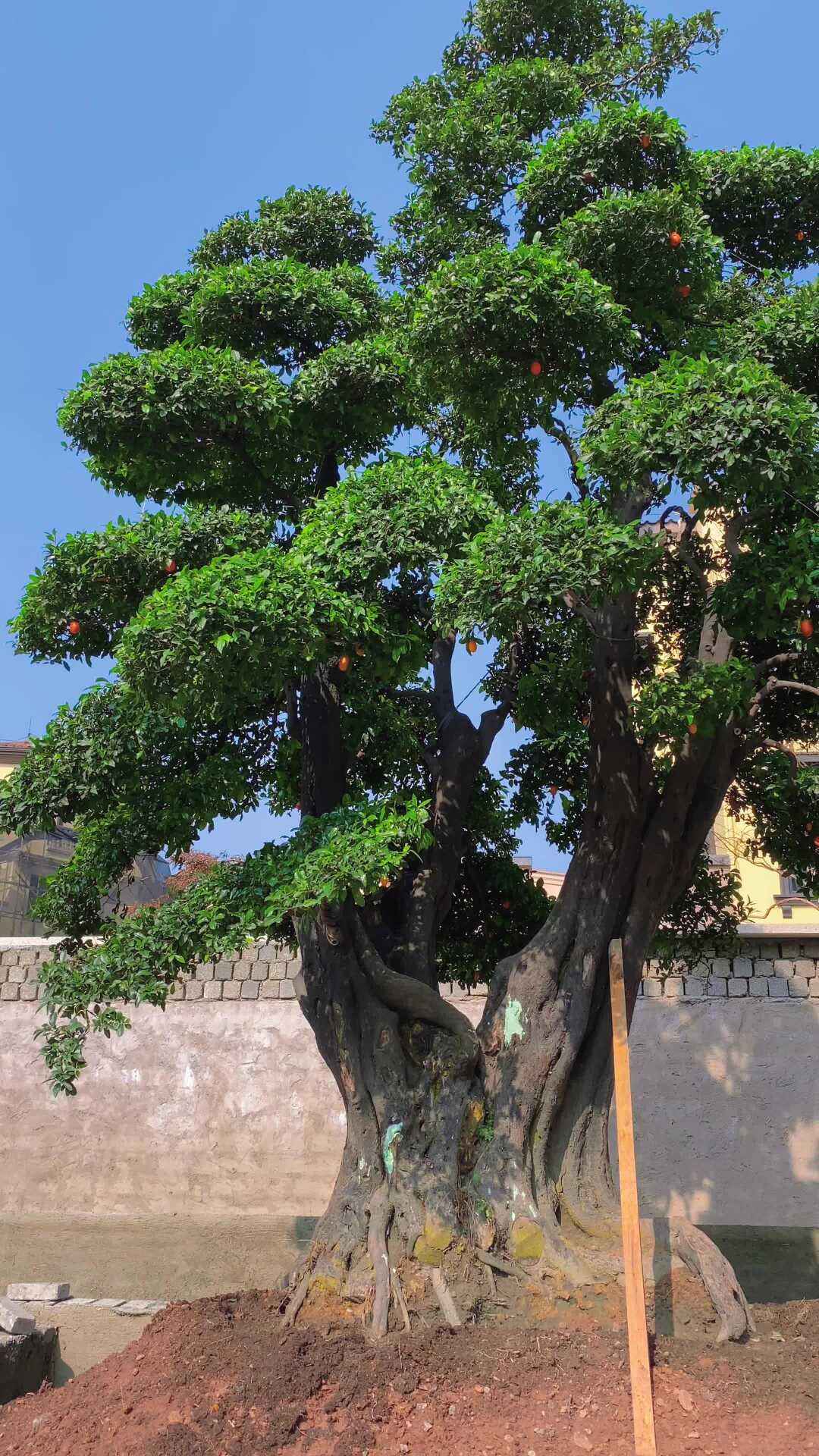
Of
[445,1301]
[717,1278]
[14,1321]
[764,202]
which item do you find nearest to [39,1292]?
[14,1321]

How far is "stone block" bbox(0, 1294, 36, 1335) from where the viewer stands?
25.8 feet

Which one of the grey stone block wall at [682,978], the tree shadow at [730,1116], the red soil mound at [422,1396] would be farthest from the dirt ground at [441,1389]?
the grey stone block wall at [682,978]

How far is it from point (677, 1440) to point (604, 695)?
4.40 metres

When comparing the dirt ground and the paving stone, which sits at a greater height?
the paving stone

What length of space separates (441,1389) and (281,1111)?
5681 mm

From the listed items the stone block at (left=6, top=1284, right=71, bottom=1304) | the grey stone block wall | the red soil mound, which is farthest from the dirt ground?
the grey stone block wall

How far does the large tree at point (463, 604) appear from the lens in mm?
6461

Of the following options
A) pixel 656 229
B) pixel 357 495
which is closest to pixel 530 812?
pixel 357 495

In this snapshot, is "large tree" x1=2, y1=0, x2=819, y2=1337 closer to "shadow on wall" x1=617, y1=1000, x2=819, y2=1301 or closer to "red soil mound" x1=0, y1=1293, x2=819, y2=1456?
"red soil mound" x1=0, y1=1293, x2=819, y2=1456

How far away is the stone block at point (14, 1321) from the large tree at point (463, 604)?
80.9 inches

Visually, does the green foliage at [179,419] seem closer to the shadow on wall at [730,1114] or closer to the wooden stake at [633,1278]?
the wooden stake at [633,1278]

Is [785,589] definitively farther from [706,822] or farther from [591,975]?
[591,975]

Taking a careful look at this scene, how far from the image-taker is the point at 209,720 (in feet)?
28.0

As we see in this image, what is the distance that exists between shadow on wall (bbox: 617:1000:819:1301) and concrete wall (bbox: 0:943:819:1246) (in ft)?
0.05
